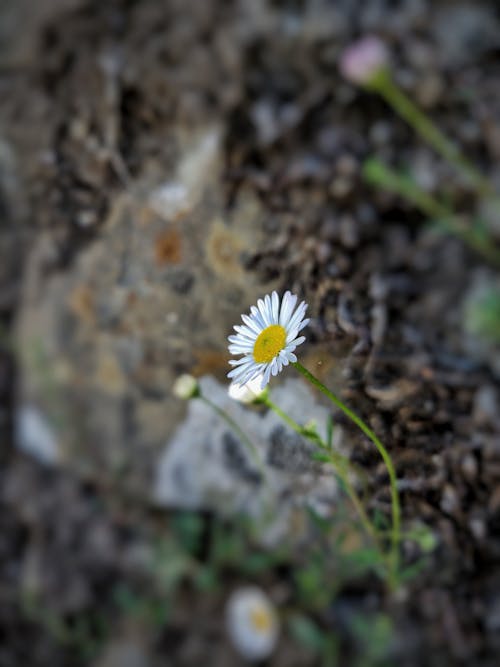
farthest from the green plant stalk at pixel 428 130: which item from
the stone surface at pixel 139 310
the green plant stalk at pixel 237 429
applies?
the green plant stalk at pixel 237 429

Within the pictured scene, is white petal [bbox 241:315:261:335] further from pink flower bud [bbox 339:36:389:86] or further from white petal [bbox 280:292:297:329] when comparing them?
pink flower bud [bbox 339:36:389:86]

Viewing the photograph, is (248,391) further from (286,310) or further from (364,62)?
(364,62)

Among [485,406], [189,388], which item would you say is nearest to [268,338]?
[189,388]

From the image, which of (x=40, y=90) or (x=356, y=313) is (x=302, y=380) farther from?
(x=40, y=90)

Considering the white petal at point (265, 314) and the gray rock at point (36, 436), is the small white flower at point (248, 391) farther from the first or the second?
the gray rock at point (36, 436)

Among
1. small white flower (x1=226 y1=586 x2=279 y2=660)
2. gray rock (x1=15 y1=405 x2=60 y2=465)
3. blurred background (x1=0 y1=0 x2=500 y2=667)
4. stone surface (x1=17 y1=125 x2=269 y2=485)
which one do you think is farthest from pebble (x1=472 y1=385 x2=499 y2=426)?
gray rock (x1=15 y1=405 x2=60 y2=465)
